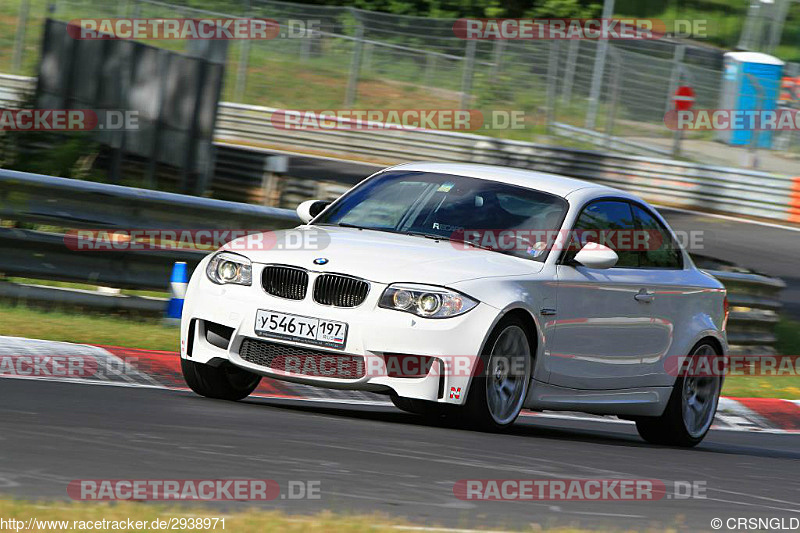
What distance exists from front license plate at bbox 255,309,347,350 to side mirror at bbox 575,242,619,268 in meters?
1.57

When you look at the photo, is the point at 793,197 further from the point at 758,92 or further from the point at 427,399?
the point at 427,399

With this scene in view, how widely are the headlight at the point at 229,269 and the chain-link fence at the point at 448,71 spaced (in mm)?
20293

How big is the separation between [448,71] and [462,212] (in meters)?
20.8

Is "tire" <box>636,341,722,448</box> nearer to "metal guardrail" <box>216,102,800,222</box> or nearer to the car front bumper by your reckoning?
the car front bumper

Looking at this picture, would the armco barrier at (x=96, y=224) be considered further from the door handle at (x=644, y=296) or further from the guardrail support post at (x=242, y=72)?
the guardrail support post at (x=242, y=72)

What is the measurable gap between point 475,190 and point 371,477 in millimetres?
3100

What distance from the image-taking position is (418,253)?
7848mm

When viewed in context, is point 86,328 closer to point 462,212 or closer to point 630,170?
point 462,212

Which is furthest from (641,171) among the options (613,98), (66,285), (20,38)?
(66,285)

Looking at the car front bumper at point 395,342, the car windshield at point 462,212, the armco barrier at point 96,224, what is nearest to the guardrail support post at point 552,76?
the armco barrier at point 96,224

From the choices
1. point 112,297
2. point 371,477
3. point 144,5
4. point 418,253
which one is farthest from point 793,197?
point 371,477

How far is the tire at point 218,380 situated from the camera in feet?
27.0

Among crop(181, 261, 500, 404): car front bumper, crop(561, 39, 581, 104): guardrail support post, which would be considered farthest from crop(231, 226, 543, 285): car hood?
crop(561, 39, 581, 104): guardrail support post

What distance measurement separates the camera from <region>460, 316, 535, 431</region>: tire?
762 centimetres
